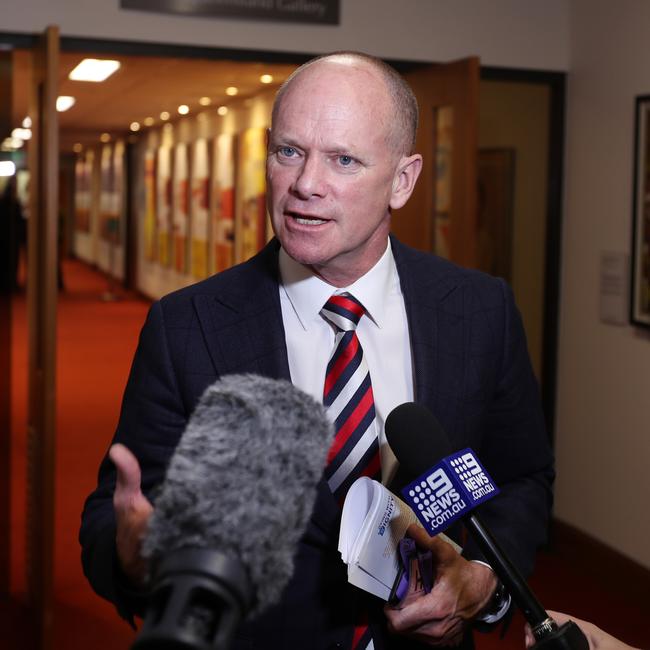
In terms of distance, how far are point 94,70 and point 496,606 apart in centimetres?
758

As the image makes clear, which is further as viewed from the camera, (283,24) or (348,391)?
(283,24)

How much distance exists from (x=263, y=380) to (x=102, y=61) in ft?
23.7

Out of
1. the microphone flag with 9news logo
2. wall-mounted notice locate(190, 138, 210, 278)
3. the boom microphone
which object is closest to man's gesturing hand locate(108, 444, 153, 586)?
the boom microphone

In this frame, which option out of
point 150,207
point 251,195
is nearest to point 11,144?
point 150,207

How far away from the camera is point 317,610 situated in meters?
1.61

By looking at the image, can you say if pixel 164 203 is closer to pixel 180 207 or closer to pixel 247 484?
pixel 180 207

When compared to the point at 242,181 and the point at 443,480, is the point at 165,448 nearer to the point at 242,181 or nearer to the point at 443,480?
the point at 443,480

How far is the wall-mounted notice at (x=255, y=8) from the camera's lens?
4184 millimetres

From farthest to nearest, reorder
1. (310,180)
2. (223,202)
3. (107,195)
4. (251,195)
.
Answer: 1. (107,195)
2. (223,202)
3. (251,195)
4. (310,180)

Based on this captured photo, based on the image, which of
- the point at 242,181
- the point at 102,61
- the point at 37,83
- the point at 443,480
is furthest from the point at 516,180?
the point at 242,181

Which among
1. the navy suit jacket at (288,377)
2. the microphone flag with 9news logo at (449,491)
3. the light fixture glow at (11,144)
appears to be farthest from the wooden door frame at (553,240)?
the light fixture glow at (11,144)

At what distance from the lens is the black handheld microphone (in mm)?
1037

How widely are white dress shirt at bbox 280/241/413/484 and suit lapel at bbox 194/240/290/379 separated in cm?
4

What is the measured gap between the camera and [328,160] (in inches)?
62.0
